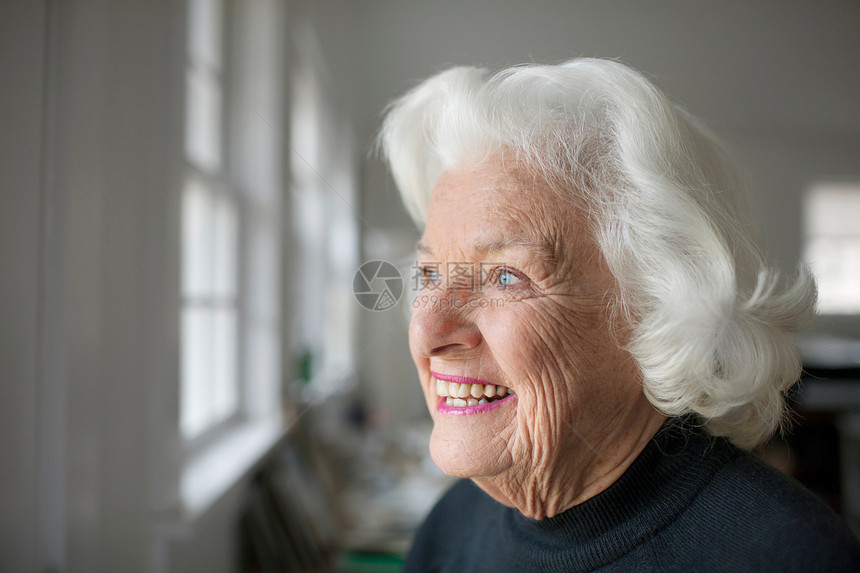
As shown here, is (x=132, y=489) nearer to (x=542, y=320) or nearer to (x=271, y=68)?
(x=542, y=320)

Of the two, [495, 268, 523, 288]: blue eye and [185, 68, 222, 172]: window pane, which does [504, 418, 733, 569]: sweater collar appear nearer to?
[495, 268, 523, 288]: blue eye

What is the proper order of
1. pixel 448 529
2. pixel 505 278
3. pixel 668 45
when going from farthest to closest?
pixel 668 45
pixel 448 529
pixel 505 278

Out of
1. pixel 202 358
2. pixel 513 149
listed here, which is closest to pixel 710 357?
pixel 513 149

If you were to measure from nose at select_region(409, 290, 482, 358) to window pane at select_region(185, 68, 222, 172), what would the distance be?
1.20 meters

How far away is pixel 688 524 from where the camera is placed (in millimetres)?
573

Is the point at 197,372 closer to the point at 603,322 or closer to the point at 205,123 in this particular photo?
the point at 205,123

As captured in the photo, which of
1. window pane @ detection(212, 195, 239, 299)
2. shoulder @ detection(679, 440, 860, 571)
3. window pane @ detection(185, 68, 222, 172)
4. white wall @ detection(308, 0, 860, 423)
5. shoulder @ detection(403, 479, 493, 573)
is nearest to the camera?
shoulder @ detection(679, 440, 860, 571)

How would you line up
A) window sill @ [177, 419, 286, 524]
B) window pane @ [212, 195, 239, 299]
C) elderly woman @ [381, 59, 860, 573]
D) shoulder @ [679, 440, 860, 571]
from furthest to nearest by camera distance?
window pane @ [212, 195, 239, 299], window sill @ [177, 419, 286, 524], elderly woman @ [381, 59, 860, 573], shoulder @ [679, 440, 860, 571]

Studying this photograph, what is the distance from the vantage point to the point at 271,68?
195 centimetres

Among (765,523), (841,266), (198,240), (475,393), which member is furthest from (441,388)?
(841,266)

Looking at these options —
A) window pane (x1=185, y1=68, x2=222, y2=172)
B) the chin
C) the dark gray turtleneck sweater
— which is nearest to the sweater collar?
the dark gray turtleneck sweater

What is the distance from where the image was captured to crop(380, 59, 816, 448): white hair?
0.58 metres

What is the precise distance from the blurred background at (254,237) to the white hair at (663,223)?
122 mm

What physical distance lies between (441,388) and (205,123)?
4.63ft
